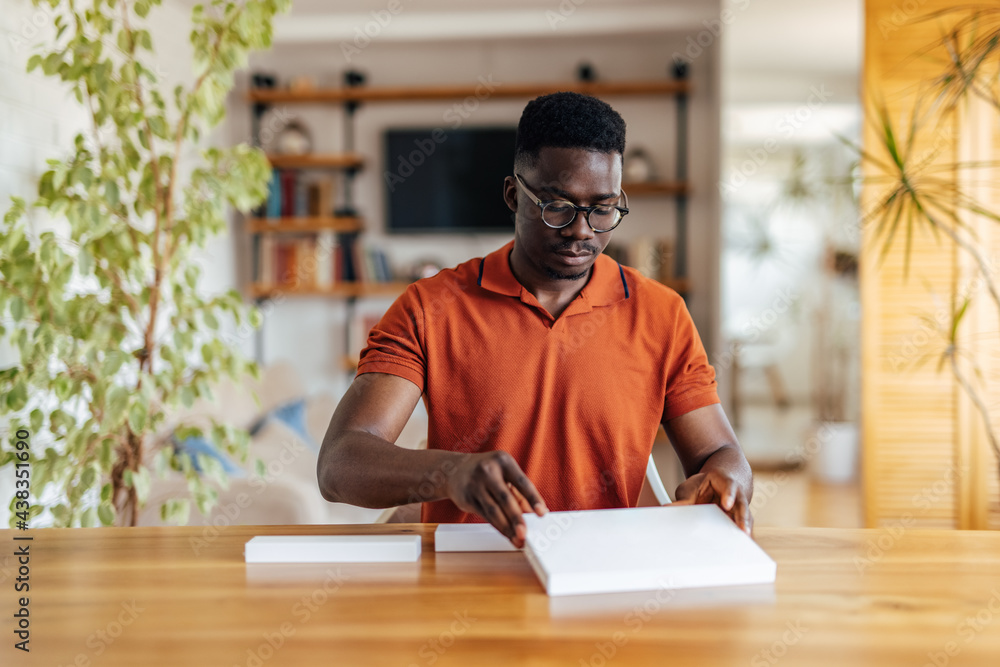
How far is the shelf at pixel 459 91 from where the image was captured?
13.4 feet

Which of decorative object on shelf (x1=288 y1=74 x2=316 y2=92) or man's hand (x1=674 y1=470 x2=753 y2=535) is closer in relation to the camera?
man's hand (x1=674 y1=470 x2=753 y2=535)

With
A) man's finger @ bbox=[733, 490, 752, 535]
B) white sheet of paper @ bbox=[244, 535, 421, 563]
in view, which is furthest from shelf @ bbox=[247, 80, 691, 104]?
white sheet of paper @ bbox=[244, 535, 421, 563]

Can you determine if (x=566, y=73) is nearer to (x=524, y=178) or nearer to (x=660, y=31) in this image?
(x=660, y=31)

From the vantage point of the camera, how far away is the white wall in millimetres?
4223

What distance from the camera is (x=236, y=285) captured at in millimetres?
4473

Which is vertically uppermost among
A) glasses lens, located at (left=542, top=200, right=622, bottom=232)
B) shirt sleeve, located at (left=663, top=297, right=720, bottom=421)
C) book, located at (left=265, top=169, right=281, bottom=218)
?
book, located at (left=265, top=169, right=281, bottom=218)

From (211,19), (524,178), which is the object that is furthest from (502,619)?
(211,19)

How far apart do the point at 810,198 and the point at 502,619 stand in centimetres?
452

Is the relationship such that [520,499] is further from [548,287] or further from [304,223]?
[304,223]

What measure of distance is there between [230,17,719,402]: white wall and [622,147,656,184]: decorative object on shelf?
0.33 feet

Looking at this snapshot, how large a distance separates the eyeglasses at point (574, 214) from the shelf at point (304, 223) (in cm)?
308

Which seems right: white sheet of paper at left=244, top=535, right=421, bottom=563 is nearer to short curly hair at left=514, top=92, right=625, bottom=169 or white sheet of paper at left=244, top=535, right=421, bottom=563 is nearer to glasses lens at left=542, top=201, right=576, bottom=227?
glasses lens at left=542, top=201, right=576, bottom=227

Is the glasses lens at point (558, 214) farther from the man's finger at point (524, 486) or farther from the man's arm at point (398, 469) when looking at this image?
the man's finger at point (524, 486)

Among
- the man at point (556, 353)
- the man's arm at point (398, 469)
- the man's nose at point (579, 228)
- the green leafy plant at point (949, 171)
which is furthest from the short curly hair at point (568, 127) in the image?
the green leafy plant at point (949, 171)
